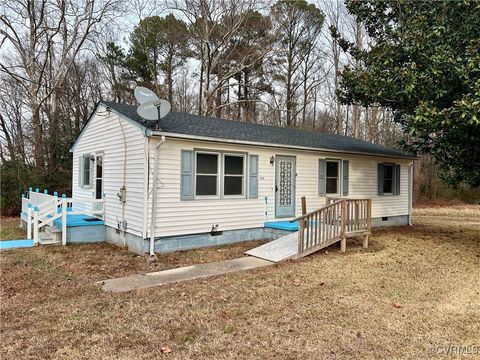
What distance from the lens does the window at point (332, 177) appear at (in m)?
10.8

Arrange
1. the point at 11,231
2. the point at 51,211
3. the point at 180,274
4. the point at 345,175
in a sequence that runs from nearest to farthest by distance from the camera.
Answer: the point at 180,274 → the point at 51,211 → the point at 11,231 → the point at 345,175

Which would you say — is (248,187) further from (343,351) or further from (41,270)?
(343,351)

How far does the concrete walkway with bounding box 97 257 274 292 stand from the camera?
5.14m

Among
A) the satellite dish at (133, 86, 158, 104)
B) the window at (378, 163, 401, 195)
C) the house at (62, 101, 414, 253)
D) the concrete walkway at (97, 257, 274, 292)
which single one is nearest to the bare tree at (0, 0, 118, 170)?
the house at (62, 101, 414, 253)

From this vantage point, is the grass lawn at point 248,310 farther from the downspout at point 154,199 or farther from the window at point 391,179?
the window at point 391,179

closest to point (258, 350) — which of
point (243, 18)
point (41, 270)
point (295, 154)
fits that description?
point (41, 270)

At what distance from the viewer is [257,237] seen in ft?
29.7

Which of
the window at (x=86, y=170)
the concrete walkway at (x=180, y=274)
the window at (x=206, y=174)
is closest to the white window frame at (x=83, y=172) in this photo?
the window at (x=86, y=170)

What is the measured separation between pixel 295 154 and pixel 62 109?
48.7ft

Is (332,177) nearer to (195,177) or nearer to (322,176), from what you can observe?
(322,176)

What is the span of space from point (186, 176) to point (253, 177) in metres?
1.98

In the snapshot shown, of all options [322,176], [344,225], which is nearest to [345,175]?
[322,176]

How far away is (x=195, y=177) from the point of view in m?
7.85

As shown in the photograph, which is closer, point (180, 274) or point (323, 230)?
point (180, 274)
